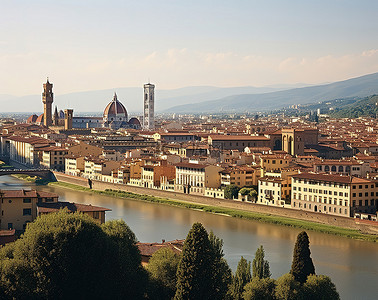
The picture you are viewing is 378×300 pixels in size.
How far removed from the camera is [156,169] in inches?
1024

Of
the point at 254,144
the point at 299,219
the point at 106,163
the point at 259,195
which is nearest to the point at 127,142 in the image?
the point at 254,144

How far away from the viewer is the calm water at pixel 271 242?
13148mm

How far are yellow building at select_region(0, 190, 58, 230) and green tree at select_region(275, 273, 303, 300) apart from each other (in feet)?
14.4

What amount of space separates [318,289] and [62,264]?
11.1 feet

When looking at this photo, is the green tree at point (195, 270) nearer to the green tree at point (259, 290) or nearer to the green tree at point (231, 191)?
the green tree at point (259, 290)

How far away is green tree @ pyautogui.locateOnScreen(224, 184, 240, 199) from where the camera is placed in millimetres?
22312

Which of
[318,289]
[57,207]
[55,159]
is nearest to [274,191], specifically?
[57,207]

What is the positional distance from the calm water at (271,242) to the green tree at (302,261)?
59.3 inches

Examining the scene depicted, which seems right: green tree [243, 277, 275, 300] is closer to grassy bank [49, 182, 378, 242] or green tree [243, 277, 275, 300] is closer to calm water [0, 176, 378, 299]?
calm water [0, 176, 378, 299]

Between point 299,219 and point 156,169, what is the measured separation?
25.5 ft

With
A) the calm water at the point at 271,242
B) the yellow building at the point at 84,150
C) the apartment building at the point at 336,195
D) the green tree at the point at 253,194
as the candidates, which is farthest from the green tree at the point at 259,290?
the yellow building at the point at 84,150

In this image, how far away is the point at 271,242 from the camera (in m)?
16.1

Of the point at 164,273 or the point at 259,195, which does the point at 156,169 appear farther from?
the point at 164,273

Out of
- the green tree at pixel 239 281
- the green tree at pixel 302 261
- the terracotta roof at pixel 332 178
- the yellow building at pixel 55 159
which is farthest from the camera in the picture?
the yellow building at pixel 55 159
